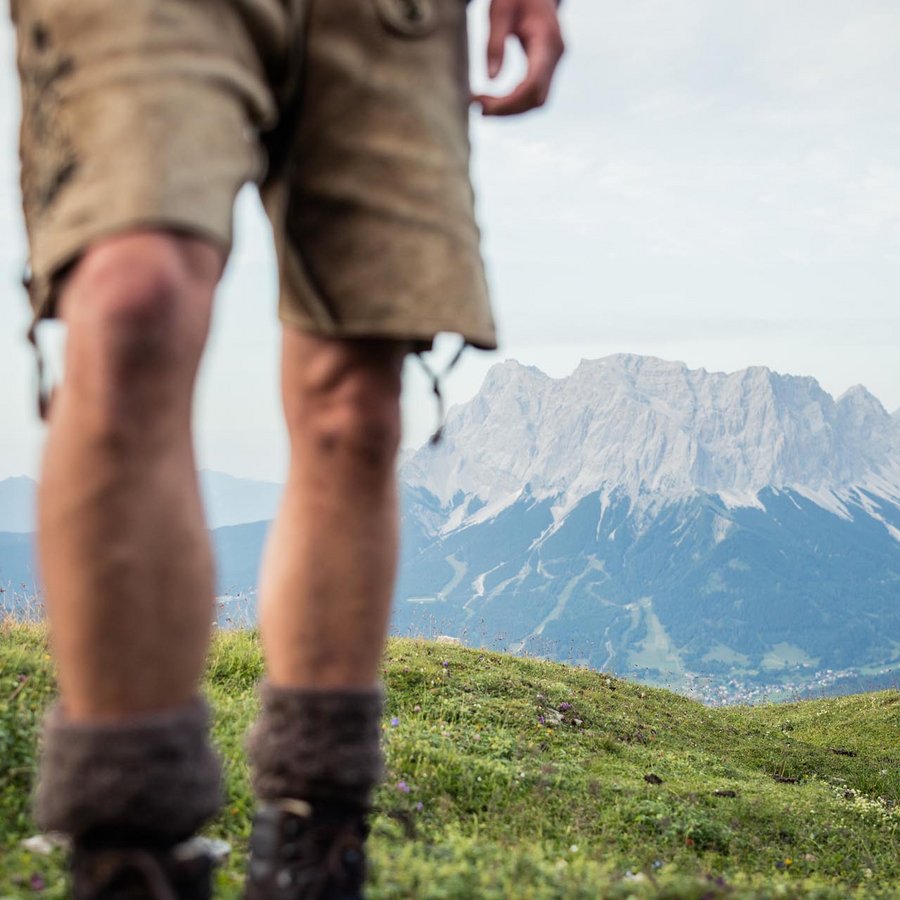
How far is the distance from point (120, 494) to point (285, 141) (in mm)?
794

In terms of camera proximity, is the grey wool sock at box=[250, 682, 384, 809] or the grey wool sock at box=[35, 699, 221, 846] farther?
the grey wool sock at box=[250, 682, 384, 809]

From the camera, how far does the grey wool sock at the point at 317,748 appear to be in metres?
1.67

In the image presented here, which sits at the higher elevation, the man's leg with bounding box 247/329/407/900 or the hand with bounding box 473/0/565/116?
the hand with bounding box 473/0/565/116

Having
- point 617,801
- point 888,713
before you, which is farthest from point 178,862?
point 888,713

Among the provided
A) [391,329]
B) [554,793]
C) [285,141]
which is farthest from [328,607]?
[554,793]

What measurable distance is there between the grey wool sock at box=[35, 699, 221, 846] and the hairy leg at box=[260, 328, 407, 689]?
1.37 ft

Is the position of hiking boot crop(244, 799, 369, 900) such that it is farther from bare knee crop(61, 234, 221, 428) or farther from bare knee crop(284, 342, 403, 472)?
bare knee crop(61, 234, 221, 428)

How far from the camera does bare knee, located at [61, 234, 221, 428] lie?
1314 millimetres

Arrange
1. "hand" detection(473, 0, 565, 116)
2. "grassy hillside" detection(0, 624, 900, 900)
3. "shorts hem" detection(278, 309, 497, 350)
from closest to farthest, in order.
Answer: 1. "shorts hem" detection(278, 309, 497, 350)
2. "hand" detection(473, 0, 565, 116)
3. "grassy hillside" detection(0, 624, 900, 900)

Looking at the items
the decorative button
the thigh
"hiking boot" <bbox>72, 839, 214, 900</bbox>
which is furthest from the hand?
"hiking boot" <bbox>72, 839, 214, 900</bbox>

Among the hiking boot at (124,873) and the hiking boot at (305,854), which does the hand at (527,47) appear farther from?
the hiking boot at (124,873)

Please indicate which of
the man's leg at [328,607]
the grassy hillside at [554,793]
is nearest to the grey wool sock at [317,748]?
the man's leg at [328,607]

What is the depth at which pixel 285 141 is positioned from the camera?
5.82 ft

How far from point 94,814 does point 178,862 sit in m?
0.15
